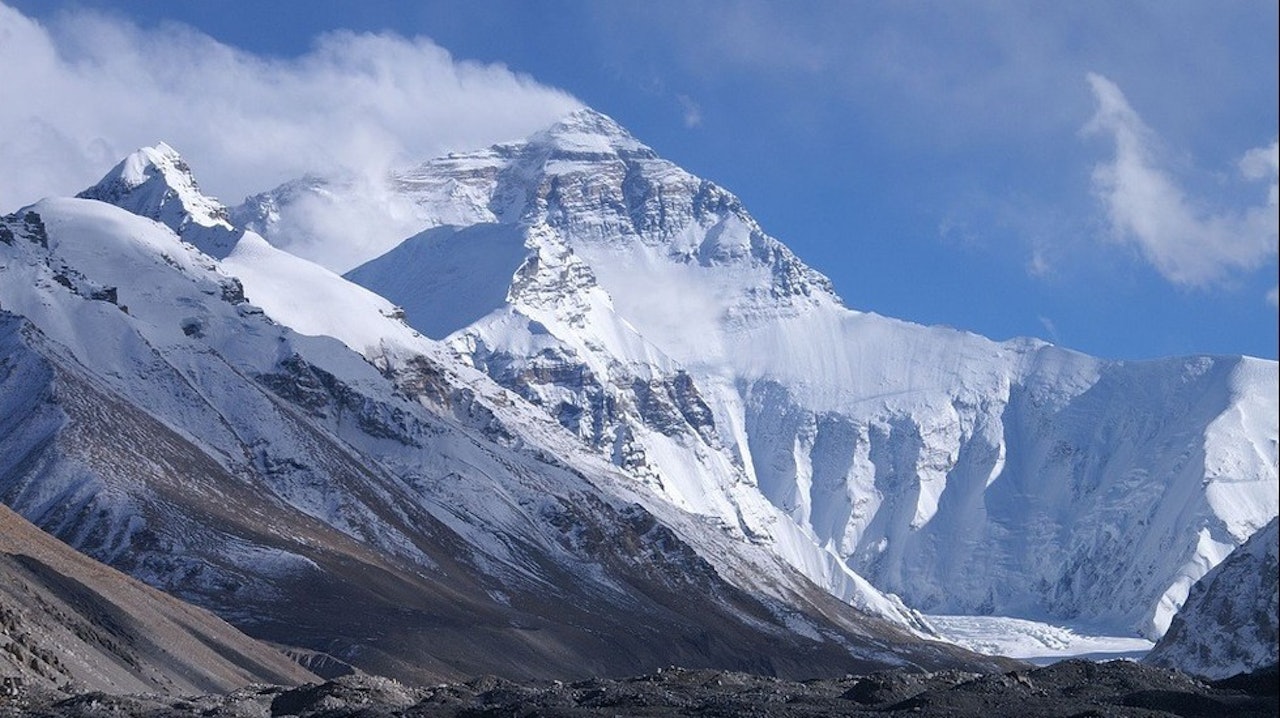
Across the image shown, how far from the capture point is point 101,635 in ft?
492

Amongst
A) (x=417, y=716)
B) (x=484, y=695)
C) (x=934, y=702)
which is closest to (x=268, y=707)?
(x=484, y=695)

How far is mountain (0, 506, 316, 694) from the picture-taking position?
127 m

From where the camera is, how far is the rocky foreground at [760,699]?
332ft

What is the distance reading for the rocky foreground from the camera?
Result: 101 m

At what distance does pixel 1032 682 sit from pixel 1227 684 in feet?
38.2

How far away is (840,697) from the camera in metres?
118

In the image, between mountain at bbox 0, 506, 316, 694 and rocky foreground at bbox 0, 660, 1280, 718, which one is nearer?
rocky foreground at bbox 0, 660, 1280, 718

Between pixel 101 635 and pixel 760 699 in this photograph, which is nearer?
pixel 760 699

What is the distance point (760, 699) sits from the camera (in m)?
111

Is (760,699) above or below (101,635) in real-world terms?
above

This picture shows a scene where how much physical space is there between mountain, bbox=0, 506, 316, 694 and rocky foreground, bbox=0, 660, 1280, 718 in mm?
9149

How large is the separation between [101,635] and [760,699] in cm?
6158

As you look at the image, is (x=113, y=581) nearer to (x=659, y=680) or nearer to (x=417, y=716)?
(x=659, y=680)

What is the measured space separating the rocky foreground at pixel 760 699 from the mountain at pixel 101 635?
9.15 metres
